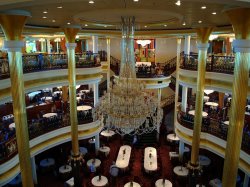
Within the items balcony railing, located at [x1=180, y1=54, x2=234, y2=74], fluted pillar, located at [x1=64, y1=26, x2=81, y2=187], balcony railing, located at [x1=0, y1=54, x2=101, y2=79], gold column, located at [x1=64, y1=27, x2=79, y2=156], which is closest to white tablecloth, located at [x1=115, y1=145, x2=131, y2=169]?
fluted pillar, located at [x1=64, y1=26, x2=81, y2=187]

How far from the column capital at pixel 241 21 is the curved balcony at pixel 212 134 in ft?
15.1

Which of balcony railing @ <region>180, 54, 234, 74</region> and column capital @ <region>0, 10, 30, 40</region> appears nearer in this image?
column capital @ <region>0, 10, 30, 40</region>

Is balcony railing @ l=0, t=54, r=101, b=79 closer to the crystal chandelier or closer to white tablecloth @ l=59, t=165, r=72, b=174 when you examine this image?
the crystal chandelier

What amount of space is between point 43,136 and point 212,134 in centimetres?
759

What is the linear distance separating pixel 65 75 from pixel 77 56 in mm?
1627

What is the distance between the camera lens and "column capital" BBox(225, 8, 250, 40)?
5066 millimetres

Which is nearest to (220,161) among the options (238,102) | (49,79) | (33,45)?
(238,102)

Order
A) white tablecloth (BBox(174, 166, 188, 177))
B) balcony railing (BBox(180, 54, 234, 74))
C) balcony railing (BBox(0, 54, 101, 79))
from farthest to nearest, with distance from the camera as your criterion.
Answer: white tablecloth (BBox(174, 166, 188, 177)) < balcony railing (BBox(180, 54, 234, 74)) < balcony railing (BBox(0, 54, 101, 79))

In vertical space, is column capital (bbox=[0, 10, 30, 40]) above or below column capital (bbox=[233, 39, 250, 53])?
above

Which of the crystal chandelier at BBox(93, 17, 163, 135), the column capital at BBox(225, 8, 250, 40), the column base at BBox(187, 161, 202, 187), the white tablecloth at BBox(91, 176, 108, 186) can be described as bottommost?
the white tablecloth at BBox(91, 176, 108, 186)

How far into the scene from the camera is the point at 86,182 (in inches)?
476

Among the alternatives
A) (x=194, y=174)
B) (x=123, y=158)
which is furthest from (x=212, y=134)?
(x=123, y=158)

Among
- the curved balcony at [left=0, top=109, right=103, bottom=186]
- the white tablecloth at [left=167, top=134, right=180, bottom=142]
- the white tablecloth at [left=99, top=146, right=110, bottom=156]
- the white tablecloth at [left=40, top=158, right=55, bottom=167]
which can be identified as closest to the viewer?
the curved balcony at [left=0, top=109, right=103, bottom=186]

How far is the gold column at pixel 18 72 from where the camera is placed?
19.4 feet
